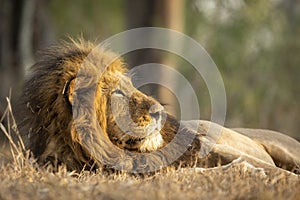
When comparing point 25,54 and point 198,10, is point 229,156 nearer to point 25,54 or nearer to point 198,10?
point 25,54

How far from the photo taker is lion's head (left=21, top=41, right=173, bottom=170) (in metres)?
5.73

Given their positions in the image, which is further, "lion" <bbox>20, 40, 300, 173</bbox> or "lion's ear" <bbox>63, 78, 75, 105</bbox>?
"lion's ear" <bbox>63, 78, 75, 105</bbox>

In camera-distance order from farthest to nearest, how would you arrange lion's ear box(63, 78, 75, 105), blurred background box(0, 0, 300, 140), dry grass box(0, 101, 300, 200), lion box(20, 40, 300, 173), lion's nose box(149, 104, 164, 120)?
1. blurred background box(0, 0, 300, 140)
2. lion's ear box(63, 78, 75, 105)
3. lion box(20, 40, 300, 173)
4. lion's nose box(149, 104, 164, 120)
5. dry grass box(0, 101, 300, 200)

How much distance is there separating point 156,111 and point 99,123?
410 millimetres

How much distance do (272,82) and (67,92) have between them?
11.8 meters

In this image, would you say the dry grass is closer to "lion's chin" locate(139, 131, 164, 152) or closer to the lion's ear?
"lion's chin" locate(139, 131, 164, 152)

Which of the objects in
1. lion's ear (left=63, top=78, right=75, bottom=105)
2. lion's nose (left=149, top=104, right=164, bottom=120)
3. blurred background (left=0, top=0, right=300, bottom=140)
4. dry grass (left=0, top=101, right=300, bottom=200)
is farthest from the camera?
blurred background (left=0, top=0, right=300, bottom=140)

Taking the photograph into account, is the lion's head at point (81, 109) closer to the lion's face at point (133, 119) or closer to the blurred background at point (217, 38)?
the lion's face at point (133, 119)

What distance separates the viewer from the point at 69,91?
5.88 meters

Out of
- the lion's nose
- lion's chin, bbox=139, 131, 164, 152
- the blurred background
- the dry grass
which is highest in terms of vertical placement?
the blurred background

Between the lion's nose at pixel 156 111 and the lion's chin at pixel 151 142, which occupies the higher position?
the lion's nose at pixel 156 111

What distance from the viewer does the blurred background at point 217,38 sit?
15281 millimetres

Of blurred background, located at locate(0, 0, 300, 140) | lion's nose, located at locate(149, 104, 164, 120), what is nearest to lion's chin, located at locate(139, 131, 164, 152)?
lion's nose, located at locate(149, 104, 164, 120)

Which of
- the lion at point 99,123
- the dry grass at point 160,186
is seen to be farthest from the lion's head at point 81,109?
the dry grass at point 160,186
